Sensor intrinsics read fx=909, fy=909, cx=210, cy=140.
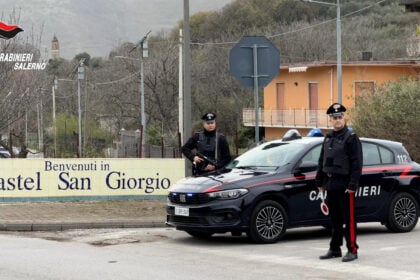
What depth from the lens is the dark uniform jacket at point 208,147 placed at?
14.8m

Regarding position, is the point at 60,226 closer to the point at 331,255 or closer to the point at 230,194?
the point at 230,194

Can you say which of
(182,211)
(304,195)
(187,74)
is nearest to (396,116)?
(187,74)

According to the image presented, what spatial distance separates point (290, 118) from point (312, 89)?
2524 millimetres

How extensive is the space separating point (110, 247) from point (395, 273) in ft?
15.1

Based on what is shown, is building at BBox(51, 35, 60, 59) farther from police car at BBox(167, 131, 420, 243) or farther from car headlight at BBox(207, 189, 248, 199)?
car headlight at BBox(207, 189, 248, 199)

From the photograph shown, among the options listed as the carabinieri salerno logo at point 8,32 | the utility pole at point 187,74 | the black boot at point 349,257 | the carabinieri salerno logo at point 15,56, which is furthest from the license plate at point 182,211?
the carabinieri salerno logo at point 8,32

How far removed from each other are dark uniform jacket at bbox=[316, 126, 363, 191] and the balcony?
3866 cm

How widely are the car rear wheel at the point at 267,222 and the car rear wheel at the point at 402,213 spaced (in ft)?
6.49

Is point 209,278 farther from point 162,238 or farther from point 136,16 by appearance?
point 136,16

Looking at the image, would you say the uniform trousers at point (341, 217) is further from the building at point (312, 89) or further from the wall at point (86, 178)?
the building at point (312, 89)

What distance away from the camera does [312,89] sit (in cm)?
5384

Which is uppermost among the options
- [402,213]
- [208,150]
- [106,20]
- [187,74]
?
[106,20]

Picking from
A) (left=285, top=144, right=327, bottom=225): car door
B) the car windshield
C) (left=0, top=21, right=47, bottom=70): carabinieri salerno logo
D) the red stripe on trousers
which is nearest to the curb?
the car windshield

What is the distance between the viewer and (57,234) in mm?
15250
